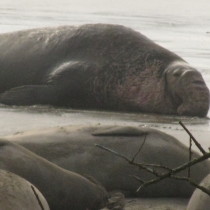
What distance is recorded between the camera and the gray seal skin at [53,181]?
5340mm

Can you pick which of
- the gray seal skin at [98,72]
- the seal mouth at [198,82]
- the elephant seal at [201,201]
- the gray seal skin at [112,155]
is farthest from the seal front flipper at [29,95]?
the elephant seal at [201,201]

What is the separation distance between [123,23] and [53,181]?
49.7ft

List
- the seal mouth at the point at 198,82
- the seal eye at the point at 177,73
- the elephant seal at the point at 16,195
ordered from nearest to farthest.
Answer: the elephant seal at the point at 16,195 < the seal mouth at the point at 198,82 < the seal eye at the point at 177,73

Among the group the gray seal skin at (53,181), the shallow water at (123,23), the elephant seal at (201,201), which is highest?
the elephant seal at (201,201)

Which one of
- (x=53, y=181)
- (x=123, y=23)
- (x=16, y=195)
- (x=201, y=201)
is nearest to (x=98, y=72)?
(x=53, y=181)

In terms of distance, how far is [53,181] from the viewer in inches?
213

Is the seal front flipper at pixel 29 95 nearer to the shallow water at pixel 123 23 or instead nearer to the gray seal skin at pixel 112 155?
the shallow water at pixel 123 23

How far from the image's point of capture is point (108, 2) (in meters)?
31.3

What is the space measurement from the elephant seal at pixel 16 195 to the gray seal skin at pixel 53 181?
0.51 metres

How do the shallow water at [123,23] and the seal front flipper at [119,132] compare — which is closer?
the seal front flipper at [119,132]

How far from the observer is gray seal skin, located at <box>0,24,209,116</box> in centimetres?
1060

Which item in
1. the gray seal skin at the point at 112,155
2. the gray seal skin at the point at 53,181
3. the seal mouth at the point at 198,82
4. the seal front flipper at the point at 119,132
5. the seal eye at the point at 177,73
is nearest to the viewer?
the gray seal skin at the point at 53,181

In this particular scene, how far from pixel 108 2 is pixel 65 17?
30.2 feet

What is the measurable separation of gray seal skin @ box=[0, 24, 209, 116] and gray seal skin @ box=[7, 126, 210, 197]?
12.5ft
